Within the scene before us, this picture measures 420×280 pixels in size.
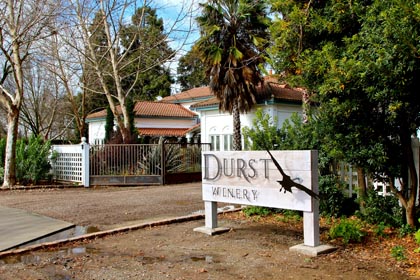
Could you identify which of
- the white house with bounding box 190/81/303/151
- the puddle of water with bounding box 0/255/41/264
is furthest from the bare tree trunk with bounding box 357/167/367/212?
the white house with bounding box 190/81/303/151

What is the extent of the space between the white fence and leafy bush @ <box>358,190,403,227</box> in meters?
12.3

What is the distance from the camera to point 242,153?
6887mm

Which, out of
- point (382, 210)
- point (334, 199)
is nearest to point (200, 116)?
point (334, 199)

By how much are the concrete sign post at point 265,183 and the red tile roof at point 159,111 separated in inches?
1003

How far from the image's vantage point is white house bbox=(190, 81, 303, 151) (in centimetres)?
2305

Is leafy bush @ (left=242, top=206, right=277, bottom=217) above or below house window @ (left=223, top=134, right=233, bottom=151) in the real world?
below

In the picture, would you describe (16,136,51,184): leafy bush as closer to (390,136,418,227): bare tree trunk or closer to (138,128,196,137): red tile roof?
(138,128,196,137): red tile roof

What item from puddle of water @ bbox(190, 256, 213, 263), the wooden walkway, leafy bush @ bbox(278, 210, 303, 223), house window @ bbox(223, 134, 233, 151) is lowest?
puddle of water @ bbox(190, 256, 213, 263)

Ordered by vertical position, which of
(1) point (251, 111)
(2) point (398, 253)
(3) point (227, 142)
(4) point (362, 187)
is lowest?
(2) point (398, 253)

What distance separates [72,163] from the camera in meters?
17.9

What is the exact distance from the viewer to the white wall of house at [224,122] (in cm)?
2361

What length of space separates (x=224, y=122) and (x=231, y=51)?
19.1ft

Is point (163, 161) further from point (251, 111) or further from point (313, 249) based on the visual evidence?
point (313, 249)

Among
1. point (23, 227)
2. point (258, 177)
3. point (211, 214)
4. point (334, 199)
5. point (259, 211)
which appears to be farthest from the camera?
point (259, 211)
